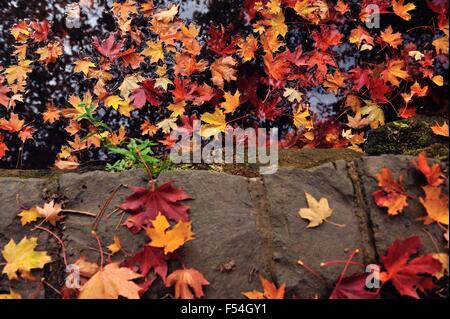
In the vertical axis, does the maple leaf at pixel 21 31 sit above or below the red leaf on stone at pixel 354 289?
above

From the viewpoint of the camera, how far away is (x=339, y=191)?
1.90m

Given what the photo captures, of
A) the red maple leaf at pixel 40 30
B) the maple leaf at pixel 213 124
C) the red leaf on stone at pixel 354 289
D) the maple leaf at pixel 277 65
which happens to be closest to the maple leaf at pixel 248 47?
the maple leaf at pixel 277 65

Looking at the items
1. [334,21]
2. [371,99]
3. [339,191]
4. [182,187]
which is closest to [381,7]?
[334,21]

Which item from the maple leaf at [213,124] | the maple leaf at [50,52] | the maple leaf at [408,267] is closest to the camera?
the maple leaf at [408,267]

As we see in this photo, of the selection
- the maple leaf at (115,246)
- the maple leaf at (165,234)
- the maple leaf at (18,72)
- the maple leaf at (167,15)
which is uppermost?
the maple leaf at (167,15)

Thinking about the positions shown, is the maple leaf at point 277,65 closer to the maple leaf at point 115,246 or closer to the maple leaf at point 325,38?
the maple leaf at point 325,38

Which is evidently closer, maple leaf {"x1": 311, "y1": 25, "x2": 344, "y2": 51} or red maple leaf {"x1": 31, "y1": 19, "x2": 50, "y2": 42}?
maple leaf {"x1": 311, "y1": 25, "x2": 344, "y2": 51}

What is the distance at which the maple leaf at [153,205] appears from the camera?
1.81 metres

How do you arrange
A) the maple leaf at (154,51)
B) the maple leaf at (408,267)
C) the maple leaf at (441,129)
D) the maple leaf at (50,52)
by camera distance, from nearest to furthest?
the maple leaf at (408,267)
the maple leaf at (441,129)
the maple leaf at (154,51)
the maple leaf at (50,52)

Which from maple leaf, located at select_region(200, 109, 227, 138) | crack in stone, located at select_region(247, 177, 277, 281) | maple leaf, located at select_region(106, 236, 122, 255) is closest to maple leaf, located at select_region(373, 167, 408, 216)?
crack in stone, located at select_region(247, 177, 277, 281)

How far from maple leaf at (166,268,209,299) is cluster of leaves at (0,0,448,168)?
100 cm

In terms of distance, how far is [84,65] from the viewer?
275cm

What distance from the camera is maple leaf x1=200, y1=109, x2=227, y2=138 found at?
2457 mm

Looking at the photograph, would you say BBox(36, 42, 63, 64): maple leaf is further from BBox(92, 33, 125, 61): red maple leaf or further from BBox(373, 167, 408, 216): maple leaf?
BBox(373, 167, 408, 216): maple leaf
